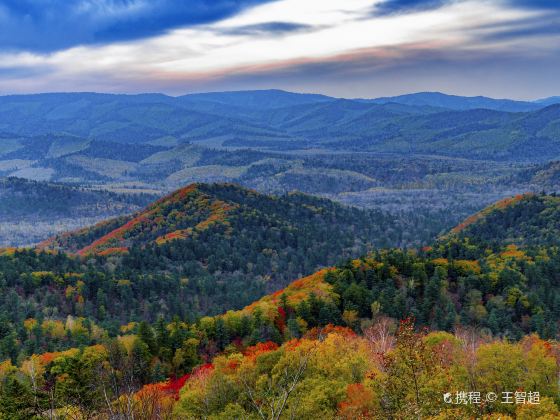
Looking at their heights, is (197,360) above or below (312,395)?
below

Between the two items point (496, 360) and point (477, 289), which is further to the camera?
point (477, 289)

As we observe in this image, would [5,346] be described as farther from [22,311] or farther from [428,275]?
[428,275]

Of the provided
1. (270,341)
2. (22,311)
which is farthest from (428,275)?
(22,311)

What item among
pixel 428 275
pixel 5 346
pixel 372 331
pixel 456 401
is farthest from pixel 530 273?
pixel 5 346

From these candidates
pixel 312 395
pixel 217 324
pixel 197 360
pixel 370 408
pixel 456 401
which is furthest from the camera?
pixel 217 324

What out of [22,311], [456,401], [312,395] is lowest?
[22,311]

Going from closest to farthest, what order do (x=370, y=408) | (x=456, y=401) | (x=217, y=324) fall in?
(x=456, y=401) → (x=370, y=408) → (x=217, y=324)

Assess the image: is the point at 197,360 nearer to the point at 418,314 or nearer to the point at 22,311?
the point at 418,314
